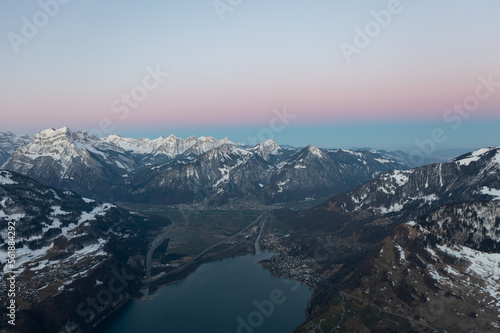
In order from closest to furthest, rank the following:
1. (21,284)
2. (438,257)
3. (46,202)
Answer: (438,257) → (21,284) → (46,202)

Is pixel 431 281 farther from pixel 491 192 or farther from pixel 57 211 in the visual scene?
pixel 57 211

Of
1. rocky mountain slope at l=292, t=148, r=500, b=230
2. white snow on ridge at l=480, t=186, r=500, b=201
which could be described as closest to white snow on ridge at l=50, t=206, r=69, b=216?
rocky mountain slope at l=292, t=148, r=500, b=230

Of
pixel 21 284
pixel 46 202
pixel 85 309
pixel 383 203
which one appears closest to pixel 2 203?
pixel 46 202

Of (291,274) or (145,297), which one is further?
(291,274)

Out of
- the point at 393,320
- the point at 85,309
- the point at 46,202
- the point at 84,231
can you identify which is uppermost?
the point at 46,202

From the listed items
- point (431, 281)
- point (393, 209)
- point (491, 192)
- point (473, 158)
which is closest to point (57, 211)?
point (431, 281)

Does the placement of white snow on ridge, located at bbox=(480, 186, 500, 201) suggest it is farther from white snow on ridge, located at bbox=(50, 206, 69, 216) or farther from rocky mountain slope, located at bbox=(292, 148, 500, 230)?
white snow on ridge, located at bbox=(50, 206, 69, 216)

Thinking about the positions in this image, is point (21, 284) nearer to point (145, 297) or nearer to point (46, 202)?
point (145, 297)
